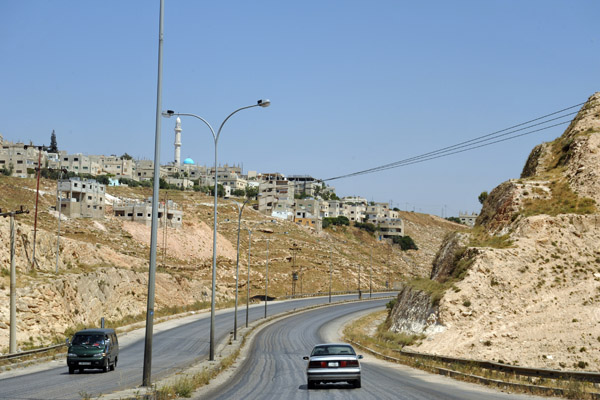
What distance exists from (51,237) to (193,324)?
1871 centimetres

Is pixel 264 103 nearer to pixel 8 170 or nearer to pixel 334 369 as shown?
pixel 334 369

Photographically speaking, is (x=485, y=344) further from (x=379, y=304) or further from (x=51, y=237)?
(x=379, y=304)

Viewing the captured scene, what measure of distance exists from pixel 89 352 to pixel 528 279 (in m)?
35.2

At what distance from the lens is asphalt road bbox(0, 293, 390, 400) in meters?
22.5

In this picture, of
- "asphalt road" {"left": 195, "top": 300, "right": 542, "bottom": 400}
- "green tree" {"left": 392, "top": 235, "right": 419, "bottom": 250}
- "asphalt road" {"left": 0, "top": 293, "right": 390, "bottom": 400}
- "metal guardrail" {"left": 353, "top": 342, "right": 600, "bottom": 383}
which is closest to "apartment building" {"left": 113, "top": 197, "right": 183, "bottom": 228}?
"asphalt road" {"left": 0, "top": 293, "right": 390, "bottom": 400}

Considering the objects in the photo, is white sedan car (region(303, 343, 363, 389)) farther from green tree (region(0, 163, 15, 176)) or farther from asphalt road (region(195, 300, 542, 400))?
green tree (region(0, 163, 15, 176))

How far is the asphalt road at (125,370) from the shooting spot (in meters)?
22.5

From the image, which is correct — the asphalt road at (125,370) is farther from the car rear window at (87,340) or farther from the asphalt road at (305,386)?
the asphalt road at (305,386)

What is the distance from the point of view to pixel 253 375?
95.5 feet

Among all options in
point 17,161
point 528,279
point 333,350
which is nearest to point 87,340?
point 333,350

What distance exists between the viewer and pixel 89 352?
3120 cm

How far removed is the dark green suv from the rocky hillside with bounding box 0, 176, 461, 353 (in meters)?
16.0

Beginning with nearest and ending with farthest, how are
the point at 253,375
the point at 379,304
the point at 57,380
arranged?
1. the point at 57,380
2. the point at 253,375
3. the point at 379,304

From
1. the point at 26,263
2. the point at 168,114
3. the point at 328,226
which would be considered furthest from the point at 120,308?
the point at 328,226
